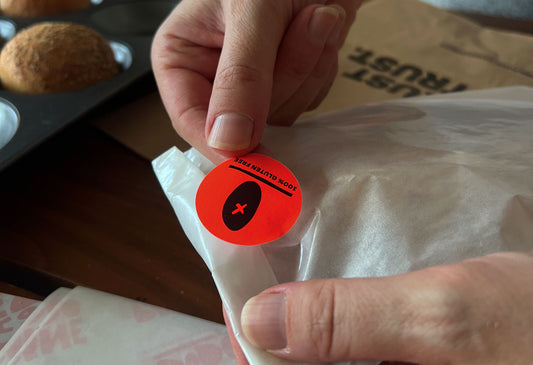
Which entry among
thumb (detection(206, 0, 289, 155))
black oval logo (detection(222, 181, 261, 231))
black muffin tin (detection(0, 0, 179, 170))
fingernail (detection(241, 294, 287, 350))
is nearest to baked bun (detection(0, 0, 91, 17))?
black muffin tin (detection(0, 0, 179, 170))

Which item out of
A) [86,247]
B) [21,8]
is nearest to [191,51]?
[86,247]

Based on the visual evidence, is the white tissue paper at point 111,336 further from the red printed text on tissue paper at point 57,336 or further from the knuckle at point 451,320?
the knuckle at point 451,320

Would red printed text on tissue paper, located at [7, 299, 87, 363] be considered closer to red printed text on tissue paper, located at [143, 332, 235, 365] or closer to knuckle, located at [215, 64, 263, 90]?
red printed text on tissue paper, located at [143, 332, 235, 365]

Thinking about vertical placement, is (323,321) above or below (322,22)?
below

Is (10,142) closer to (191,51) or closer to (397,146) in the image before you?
(191,51)

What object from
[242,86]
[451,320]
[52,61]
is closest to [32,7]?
[52,61]

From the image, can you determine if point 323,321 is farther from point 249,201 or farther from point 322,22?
point 322,22
